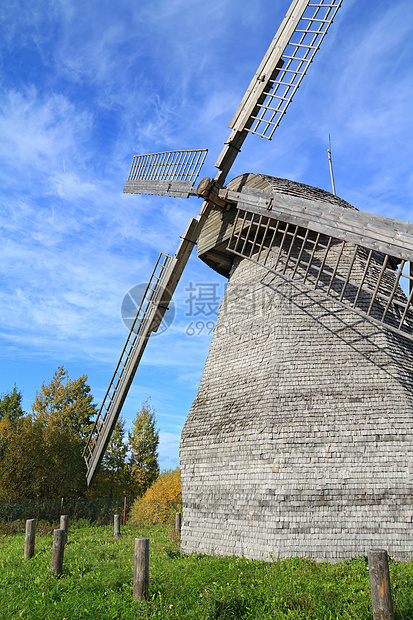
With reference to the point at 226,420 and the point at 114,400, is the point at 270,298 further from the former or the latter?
the point at 114,400

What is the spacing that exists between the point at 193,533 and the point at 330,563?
10.9 feet

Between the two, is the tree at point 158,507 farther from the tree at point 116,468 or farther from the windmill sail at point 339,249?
the windmill sail at point 339,249

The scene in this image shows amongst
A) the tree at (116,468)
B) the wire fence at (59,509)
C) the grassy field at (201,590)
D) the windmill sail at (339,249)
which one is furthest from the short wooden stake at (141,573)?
the tree at (116,468)

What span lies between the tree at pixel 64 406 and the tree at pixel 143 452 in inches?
140

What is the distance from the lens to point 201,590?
21.0 feet

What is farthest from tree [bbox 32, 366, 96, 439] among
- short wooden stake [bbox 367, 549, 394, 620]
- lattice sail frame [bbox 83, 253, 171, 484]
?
short wooden stake [bbox 367, 549, 394, 620]

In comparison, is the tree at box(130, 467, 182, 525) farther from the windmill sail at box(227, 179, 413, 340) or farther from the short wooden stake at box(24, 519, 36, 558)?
the windmill sail at box(227, 179, 413, 340)

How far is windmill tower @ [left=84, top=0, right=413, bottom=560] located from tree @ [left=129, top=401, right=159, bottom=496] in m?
16.0

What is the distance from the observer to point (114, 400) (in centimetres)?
1262

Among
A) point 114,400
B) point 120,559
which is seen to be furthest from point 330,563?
point 114,400

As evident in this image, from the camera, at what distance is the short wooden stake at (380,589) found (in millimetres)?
4777

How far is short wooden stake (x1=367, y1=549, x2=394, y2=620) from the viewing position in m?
4.78

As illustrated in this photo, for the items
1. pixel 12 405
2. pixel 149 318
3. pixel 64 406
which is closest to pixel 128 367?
pixel 149 318

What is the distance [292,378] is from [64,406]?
19325 millimetres
